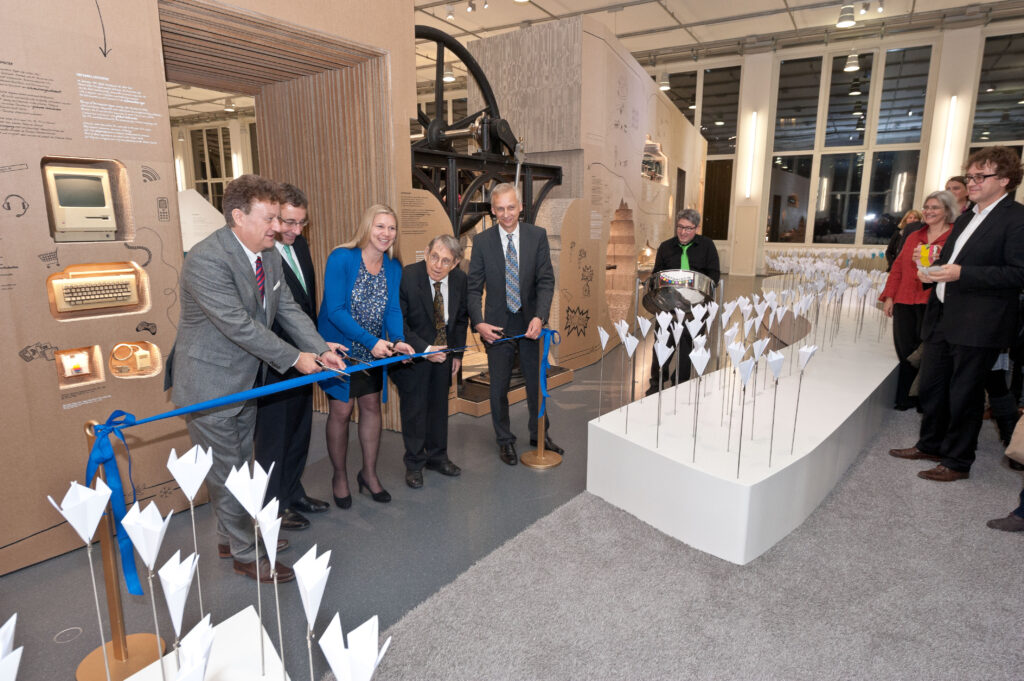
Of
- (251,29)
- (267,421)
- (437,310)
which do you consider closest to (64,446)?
(267,421)

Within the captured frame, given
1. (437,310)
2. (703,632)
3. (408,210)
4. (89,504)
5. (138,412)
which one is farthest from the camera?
(408,210)

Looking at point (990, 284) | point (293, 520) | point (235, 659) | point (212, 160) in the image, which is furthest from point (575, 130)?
point (212, 160)

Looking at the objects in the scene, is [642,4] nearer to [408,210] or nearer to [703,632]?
[408,210]

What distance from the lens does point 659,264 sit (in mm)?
4715

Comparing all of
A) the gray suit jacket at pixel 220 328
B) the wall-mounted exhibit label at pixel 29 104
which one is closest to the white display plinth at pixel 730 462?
the gray suit jacket at pixel 220 328

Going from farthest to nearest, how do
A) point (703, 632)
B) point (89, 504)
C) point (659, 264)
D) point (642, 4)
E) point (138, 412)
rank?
point (642, 4), point (659, 264), point (138, 412), point (703, 632), point (89, 504)

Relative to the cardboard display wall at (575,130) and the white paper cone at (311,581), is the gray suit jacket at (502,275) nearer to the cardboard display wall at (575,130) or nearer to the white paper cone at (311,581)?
the cardboard display wall at (575,130)

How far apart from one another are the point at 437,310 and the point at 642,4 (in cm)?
929

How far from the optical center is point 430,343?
327cm

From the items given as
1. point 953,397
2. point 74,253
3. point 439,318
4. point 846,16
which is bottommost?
point 953,397

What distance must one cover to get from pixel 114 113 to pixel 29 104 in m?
0.30

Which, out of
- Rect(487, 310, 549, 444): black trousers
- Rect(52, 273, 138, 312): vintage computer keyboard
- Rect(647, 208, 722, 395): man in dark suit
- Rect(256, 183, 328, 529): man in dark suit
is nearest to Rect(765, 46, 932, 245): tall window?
Rect(647, 208, 722, 395): man in dark suit

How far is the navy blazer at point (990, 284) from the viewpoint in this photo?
284cm

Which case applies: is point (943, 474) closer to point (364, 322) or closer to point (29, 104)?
point (364, 322)
